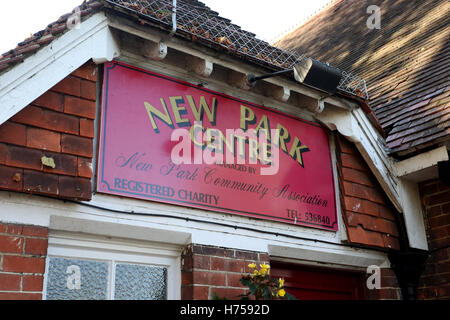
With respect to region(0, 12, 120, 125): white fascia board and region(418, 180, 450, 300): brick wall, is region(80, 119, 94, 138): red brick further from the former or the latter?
region(418, 180, 450, 300): brick wall

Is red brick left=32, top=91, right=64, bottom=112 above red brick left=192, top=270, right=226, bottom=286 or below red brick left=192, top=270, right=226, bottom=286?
above

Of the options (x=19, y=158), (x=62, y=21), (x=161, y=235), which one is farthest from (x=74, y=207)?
(x=62, y=21)

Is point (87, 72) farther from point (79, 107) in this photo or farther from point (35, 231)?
point (35, 231)

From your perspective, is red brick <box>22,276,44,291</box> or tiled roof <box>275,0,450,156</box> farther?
tiled roof <box>275,0,450,156</box>

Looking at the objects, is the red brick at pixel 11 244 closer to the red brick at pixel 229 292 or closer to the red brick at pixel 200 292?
the red brick at pixel 200 292

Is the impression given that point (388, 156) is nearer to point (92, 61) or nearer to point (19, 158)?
point (92, 61)

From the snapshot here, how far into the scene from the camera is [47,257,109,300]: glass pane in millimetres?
3527

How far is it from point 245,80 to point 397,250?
2364 millimetres

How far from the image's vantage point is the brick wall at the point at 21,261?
10.5ft

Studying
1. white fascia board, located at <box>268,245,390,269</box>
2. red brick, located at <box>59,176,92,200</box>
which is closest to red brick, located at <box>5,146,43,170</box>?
red brick, located at <box>59,176,92,200</box>

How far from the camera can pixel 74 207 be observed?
3543mm

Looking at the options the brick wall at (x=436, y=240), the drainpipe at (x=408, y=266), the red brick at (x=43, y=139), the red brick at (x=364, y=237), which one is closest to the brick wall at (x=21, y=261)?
the red brick at (x=43, y=139)

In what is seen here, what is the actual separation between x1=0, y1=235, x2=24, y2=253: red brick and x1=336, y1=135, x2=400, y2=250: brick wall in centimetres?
300

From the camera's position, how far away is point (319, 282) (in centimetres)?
505
